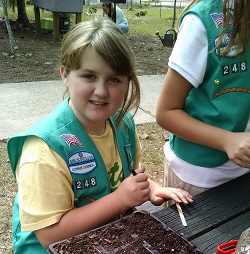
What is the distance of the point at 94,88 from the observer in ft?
4.72

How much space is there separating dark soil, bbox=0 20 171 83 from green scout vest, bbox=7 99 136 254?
500cm

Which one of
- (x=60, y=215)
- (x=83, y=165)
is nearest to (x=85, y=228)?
(x=60, y=215)

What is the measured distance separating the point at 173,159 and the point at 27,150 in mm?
644

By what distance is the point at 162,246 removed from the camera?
120 cm

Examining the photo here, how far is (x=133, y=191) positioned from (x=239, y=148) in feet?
1.23

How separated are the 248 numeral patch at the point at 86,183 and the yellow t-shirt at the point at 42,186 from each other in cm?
3

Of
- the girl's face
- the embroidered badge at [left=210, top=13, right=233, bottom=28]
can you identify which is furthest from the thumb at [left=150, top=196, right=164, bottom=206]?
the embroidered badge at [left=210, top=13, right=233, bottom=28]

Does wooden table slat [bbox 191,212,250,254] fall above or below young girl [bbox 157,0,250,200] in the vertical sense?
below

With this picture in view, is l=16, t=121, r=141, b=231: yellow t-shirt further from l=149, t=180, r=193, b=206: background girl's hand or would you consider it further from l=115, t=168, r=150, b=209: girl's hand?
l=149, t=180, r=193, b=206: background girl's hand

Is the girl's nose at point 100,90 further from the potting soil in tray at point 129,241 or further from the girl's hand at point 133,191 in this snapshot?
the potting soil in tray at point 129,241

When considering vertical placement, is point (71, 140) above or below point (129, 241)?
above

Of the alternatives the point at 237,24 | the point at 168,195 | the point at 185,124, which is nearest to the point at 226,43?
the point at 237,24

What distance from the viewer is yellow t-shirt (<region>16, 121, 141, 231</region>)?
1.34 meters

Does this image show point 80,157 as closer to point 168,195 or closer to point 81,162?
point 81,162
